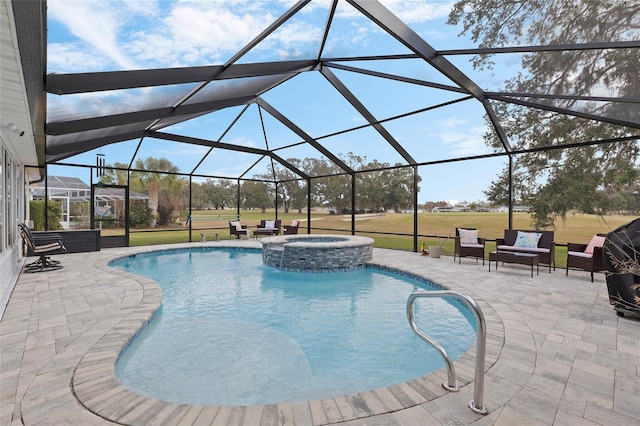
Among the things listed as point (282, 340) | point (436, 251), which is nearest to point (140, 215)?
point (436, 251)

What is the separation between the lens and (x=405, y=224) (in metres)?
21.6

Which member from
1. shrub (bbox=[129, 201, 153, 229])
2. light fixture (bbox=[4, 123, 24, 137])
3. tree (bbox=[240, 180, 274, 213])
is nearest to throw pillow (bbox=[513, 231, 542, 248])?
Answer: light fixture (bbox=[4, 123, 24, 137])

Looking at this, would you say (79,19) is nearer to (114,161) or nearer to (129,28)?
(129,28)

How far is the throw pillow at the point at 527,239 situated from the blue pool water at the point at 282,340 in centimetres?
324

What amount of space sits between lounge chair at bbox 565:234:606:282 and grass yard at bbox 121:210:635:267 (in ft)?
15.4

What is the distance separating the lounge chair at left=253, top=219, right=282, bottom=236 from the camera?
14.5m

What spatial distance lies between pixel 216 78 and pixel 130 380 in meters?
5.07

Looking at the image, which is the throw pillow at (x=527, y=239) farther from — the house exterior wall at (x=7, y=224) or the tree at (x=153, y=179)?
the tree at (x=153, y=179)

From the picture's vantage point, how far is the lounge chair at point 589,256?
20.9 ft

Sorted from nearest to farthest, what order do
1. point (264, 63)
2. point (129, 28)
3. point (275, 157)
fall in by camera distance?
point (129, 28) < point (264, 63) < point (275, 157)

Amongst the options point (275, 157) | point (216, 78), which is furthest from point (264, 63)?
point (275, 157)

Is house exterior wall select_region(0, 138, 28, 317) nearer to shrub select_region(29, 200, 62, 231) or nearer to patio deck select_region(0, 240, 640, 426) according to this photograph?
patio deck select_region(0, 240, 640, 426)

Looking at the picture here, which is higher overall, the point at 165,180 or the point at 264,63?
the point at 264,63

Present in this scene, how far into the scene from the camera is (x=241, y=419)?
207 centimetres
